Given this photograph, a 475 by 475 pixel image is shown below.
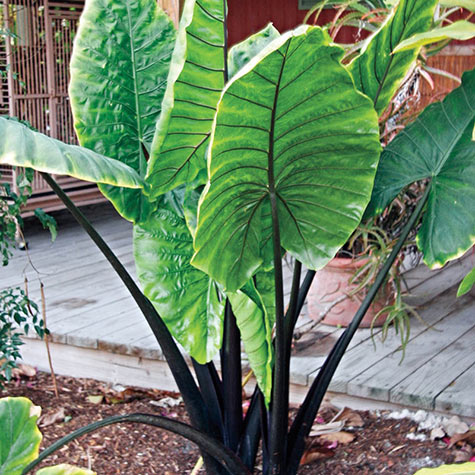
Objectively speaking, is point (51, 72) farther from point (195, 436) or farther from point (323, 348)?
point (195, 436)

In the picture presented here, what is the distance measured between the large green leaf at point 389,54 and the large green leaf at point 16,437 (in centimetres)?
92

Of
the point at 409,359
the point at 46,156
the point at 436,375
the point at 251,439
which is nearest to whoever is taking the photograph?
the point at 46,156

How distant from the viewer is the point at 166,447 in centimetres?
245

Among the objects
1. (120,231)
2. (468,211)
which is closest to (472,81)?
(468,211)

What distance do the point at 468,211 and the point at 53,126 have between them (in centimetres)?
409

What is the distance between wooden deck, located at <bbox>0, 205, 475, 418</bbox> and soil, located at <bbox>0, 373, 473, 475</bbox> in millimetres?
109

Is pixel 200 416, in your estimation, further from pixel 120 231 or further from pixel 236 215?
pixel 120 231

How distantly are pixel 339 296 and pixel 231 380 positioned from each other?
134 cm

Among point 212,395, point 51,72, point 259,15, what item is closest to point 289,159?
point 212,395

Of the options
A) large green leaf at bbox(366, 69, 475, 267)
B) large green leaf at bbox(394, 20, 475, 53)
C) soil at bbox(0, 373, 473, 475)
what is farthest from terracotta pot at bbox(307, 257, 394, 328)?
large green leaf at bbox(394, 20, 475, 53)

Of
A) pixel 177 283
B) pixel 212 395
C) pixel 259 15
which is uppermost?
pixel 259 15

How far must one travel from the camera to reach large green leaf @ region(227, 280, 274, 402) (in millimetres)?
1700

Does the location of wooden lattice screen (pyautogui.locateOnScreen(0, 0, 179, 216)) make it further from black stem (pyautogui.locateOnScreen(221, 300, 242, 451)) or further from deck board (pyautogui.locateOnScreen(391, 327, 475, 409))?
black stem (pyautogui.locateOnScreen(221, 300, 242, 451))

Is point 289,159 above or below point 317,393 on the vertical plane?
above
